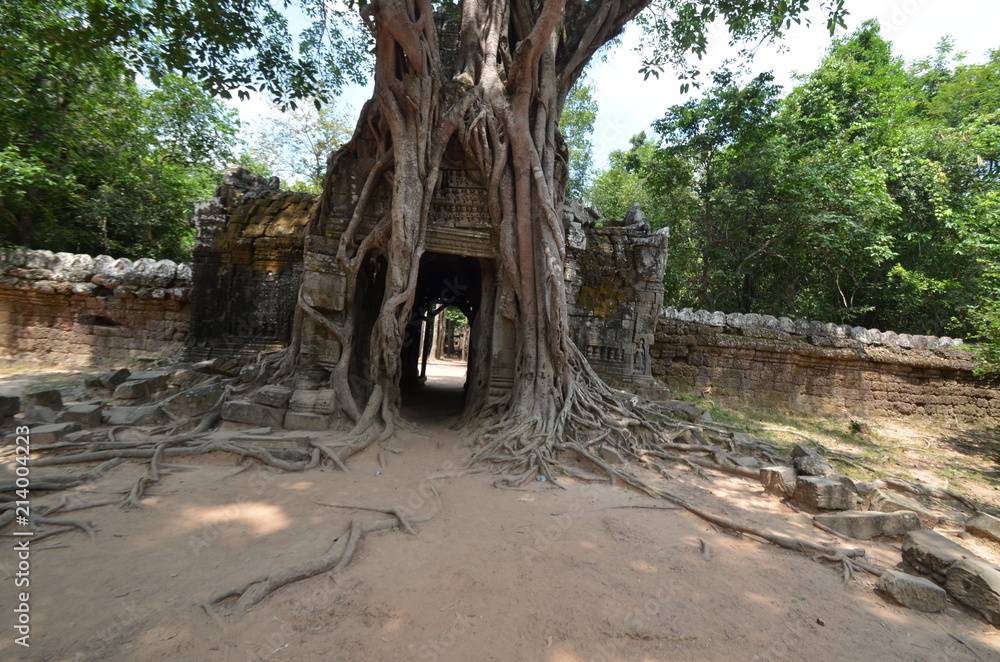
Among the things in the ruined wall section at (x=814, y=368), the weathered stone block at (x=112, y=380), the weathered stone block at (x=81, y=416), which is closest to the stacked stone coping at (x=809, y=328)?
the ruined wall section at (x=814, y=368)

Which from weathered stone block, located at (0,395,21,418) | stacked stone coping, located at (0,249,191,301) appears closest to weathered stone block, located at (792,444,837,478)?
weathered stone block, located at (0,395,21,418)

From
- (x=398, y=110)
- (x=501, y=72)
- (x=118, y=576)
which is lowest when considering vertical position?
(x=118, y=576)

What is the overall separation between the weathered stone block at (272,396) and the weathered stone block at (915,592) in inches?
188

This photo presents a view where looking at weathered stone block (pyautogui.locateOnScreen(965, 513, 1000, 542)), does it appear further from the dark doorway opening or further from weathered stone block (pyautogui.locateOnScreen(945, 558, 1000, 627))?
the dark doorway opening

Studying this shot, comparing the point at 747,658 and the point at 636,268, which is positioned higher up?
the point at 636,268

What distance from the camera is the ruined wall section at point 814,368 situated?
299 inches

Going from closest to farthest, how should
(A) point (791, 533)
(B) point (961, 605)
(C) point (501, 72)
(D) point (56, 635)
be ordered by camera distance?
(D) point (56, 635) < (B) point (961, 605) < (A) point (791, 533) < (C) point (501, 72)

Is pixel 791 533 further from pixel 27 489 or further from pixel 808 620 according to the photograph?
pixel 27 489

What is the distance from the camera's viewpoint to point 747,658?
70.6 inches

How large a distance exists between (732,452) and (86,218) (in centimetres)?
1210

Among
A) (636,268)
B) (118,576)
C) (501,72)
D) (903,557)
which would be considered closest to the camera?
(118,576)

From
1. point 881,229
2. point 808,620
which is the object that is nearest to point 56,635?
point 808,620

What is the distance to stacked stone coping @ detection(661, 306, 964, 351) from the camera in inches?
301

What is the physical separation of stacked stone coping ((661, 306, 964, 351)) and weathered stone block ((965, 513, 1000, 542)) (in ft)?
15.0
